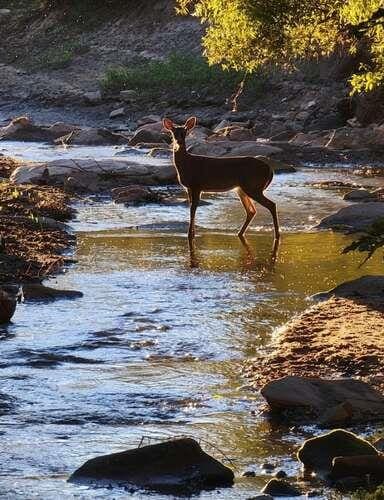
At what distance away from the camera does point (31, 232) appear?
56.7 ft

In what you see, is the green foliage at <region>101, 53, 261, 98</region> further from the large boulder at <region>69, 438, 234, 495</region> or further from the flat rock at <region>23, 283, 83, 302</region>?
the large boulder at <region>69, 438, 234, 495</region>

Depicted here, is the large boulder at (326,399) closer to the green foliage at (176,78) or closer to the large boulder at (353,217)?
the large boulder at (353,217)

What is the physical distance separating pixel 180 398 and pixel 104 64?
38562 mm

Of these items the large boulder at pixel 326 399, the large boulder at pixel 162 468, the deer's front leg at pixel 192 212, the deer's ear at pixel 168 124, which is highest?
the deer's ear at pixel 168 124

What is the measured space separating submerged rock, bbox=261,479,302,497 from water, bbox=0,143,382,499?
6.1 inches

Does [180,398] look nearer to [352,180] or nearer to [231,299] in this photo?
[231,299]

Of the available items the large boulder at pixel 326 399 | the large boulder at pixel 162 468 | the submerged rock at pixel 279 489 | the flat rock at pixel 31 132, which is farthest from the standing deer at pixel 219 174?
the flat rock at pixel 31 132

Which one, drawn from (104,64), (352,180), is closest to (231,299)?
(352,180)

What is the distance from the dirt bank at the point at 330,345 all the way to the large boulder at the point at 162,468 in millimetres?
2343

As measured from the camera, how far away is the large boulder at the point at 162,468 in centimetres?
762

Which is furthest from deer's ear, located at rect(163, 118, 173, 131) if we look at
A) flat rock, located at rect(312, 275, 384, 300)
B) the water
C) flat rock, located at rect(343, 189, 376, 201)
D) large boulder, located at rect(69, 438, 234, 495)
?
large boulder, located at rect(69, 438, 234, 495)

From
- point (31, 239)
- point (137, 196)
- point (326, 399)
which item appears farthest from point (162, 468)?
point (137, 196)

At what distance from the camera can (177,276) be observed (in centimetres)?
1495

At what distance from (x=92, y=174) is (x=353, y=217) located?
282 inches
